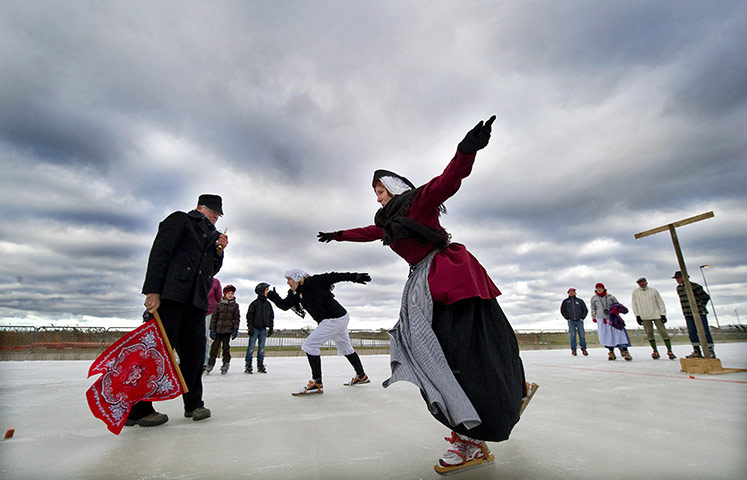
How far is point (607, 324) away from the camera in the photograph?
7.39 m

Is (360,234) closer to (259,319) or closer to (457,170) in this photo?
(457,170)

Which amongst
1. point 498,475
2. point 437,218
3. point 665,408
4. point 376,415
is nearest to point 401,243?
point 437,218

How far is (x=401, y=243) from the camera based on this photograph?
1967 millimetres

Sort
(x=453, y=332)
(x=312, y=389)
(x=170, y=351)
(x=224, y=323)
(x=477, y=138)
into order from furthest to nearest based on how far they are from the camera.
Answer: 1. (x=224, y=323)
2. (x=312, y=389)
3. (x=170, y=351)
4. (x=453, y=332)
5. (x=477, y=138)

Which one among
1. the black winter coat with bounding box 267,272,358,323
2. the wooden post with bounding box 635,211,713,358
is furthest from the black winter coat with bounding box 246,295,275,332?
the wooden post with bounding box 635,211,713,358

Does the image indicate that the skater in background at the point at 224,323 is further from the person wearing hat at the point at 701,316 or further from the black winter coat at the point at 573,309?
the person wearing hat at the point at 701,316

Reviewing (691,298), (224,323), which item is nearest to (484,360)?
(691,298)

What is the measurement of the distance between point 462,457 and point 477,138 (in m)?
1.45

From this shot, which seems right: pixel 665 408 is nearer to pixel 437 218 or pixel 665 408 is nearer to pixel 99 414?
pixel 437 218

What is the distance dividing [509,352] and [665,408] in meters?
2.14

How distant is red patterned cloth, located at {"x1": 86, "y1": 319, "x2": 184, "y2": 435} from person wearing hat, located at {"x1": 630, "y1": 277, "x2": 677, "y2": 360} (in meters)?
8.72

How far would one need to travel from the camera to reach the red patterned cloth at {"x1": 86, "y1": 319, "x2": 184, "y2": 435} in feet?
7.11

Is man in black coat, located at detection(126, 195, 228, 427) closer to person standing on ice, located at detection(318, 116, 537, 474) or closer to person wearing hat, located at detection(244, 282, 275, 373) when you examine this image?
person standing on ice, located at detection(318, 116, 537, 474)

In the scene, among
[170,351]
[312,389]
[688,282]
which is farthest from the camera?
[688,282]
